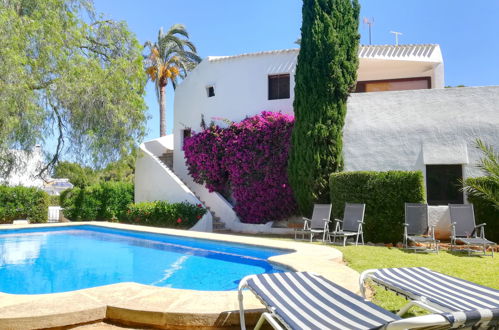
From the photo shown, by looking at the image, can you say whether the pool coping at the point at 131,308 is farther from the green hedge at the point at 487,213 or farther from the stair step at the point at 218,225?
the stair step at the point at 218,225

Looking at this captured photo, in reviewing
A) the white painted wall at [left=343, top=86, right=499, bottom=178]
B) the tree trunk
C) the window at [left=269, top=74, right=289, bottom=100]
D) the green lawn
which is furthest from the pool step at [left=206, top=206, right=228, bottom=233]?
the tree trunk

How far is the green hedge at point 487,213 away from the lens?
1009 centimetres

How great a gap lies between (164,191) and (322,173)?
7.82 metres

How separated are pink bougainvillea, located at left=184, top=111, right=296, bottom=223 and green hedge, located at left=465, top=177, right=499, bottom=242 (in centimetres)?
601

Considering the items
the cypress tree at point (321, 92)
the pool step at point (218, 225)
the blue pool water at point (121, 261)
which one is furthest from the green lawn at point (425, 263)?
the pool step at point (218, 225)

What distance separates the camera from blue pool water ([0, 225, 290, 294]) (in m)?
6.72

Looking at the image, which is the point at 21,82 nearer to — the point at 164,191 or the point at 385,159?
the point at 164,191

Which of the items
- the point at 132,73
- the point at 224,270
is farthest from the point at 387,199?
the point at 132,73

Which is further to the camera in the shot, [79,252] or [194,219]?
[194,219]

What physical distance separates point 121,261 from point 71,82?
10390 millimetres

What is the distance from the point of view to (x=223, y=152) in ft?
53.2

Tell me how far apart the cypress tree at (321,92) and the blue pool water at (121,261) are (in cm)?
420

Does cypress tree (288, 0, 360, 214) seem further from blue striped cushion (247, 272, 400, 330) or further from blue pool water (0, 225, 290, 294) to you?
blue striped cushion (247, 272, 400, 330)

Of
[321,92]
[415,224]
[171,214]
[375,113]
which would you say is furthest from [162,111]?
[415,224]
